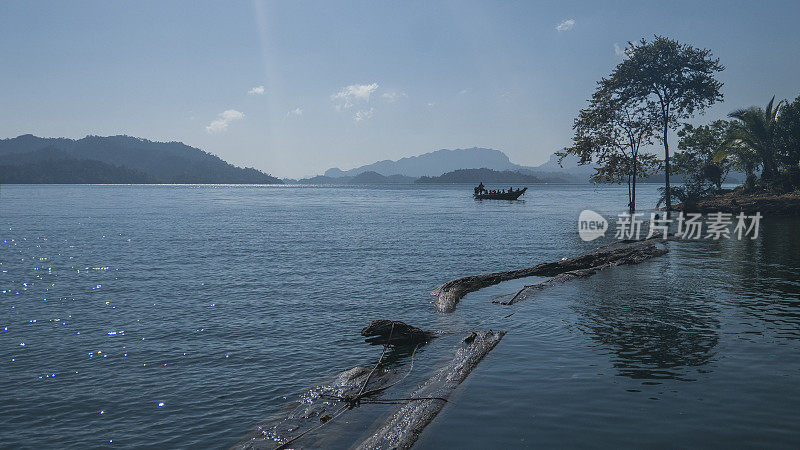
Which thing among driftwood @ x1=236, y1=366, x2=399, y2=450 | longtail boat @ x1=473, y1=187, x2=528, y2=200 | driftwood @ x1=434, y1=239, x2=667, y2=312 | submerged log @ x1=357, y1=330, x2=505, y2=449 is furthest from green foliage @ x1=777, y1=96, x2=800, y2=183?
driftwood @ x1=236, y1=366, x2=399, y2=450

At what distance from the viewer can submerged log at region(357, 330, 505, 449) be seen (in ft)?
27.5

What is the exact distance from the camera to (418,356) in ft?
43.9

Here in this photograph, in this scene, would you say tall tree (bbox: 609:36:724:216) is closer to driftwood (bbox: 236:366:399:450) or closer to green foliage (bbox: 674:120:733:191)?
green foliage (bbox: 674:120:733:191)

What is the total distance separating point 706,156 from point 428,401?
240 ft

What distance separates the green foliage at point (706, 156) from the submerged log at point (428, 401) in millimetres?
63535

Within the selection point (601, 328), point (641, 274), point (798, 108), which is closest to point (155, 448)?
point (601, 328)

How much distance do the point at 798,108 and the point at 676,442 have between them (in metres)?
64.6

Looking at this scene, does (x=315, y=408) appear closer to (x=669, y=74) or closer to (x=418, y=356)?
(x=418, y=356)

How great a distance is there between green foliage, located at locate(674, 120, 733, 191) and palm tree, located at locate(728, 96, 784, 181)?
4974mm

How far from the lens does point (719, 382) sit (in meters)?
10.7

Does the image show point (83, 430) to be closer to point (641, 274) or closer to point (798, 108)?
point (641, 274)

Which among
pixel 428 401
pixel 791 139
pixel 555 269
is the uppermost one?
pixel 791 139

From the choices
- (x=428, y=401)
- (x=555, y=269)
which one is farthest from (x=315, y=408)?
(x=555, y=269)

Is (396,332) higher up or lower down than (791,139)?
lower down
